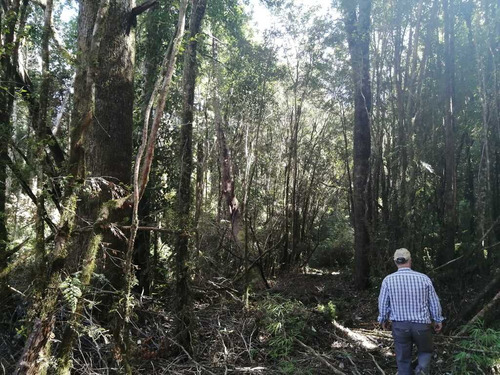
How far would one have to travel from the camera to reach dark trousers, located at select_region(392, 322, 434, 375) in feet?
14.6

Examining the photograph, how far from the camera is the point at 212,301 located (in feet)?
23.6

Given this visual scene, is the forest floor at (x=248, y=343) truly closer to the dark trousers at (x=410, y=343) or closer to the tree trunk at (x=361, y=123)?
the dark trousers at (x=410, y=343)

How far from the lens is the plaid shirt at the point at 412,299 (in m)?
4.45

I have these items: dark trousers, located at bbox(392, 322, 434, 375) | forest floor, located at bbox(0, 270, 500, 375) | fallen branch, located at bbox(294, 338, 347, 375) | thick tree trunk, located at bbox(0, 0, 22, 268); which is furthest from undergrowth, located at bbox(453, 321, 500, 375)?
thick tree trunk, located at bbox(0, 0, 22, 268)

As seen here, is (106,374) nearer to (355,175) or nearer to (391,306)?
(391,306)

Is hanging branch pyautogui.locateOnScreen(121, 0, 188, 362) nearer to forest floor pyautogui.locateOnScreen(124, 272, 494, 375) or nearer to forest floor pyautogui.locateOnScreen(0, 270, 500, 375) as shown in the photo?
forest floor pyautogui.locateOnScreen(0, 270, 500, 375)

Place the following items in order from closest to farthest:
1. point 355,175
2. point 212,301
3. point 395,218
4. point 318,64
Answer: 1. point 212,301
2. point 395,218
3. point 355,175
4. point 318,64

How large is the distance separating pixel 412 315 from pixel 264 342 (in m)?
2.43

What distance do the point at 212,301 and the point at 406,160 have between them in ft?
14.8

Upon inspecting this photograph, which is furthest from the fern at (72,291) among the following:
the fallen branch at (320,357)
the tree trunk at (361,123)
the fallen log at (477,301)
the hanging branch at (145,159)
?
the tree trunk at (361,123)

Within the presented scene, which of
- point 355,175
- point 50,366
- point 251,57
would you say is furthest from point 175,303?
point 251,57

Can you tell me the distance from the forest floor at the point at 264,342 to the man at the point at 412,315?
22.6 inches

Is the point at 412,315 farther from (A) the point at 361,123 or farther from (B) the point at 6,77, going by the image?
(A) the point at 361,123

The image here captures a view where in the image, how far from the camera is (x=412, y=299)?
446cm
